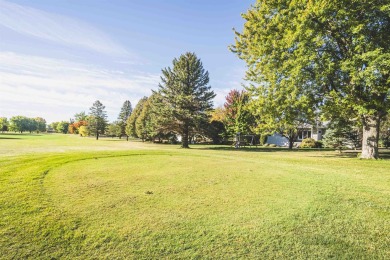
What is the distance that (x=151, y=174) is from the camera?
29.5ft

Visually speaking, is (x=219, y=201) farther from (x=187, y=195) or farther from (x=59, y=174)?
(x=59, y=174)

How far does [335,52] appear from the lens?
1648cm

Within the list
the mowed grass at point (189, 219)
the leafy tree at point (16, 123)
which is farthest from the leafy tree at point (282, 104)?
the leafy tree at point (16, 123)

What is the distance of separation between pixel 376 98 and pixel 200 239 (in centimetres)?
1729

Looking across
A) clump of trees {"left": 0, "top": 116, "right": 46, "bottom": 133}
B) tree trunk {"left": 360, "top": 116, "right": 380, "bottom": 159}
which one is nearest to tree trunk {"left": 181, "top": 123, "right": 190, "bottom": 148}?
tree trunk {"left": 360, "top": 116, "right": 380, "bottom": 159}

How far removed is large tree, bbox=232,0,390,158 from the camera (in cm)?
1418

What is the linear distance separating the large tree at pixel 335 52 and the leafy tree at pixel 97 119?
214ft

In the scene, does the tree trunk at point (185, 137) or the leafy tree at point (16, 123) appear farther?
the leafy tree at point (16, 123)

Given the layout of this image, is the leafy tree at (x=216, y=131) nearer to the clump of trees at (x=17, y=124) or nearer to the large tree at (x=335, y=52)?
the large tree at (x=335, y=52)

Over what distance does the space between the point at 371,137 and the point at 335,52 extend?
6599mm

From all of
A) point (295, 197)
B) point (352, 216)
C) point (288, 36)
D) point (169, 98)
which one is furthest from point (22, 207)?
point (169, 98)

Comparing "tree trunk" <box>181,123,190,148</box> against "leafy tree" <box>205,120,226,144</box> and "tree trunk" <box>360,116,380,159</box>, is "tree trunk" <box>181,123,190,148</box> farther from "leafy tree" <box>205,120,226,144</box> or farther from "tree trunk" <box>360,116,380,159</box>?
"tree trunk" <box>360,116,380,159</box>

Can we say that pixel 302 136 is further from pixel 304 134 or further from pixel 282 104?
pixel 282 104

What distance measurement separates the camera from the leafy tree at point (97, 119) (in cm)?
7294
